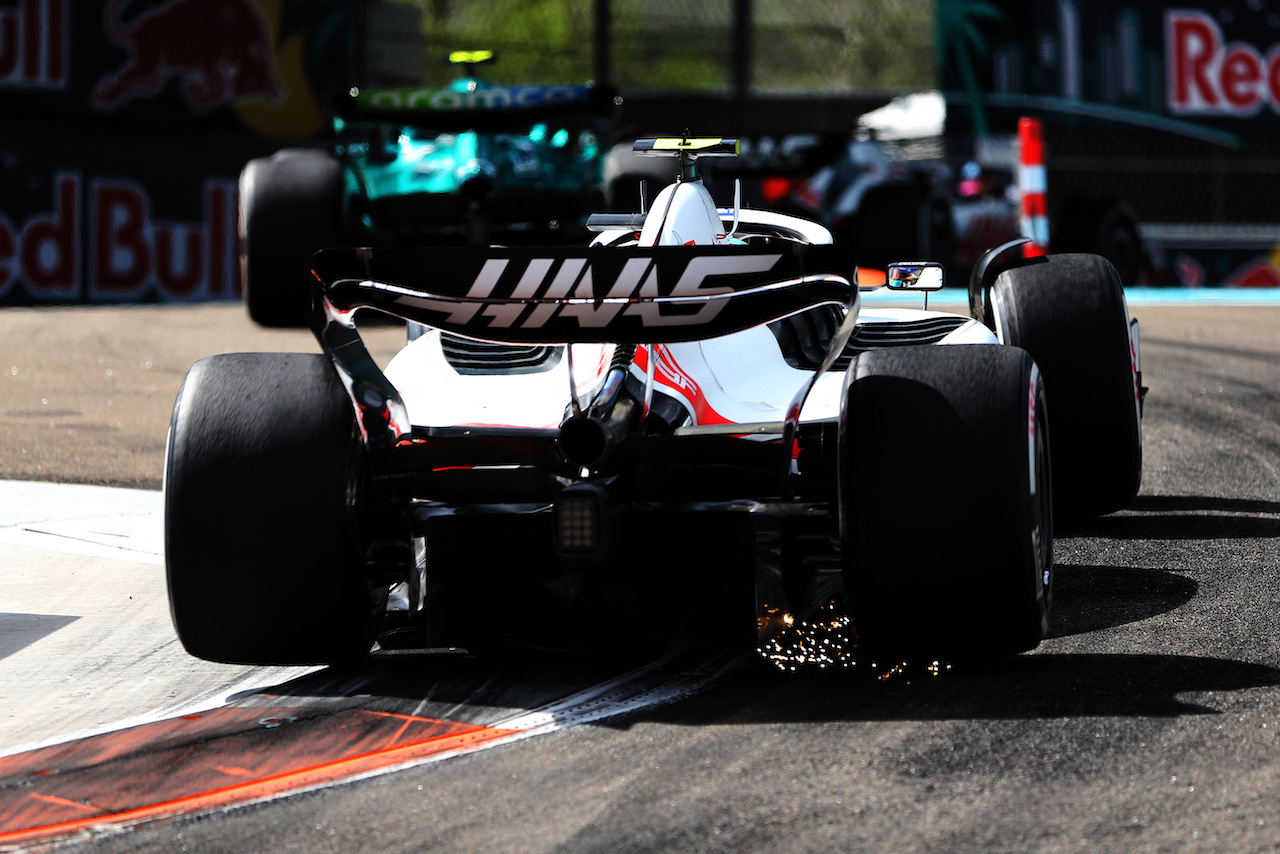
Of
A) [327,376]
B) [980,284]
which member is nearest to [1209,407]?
[980,284]

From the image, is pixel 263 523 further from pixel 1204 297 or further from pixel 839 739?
pixel 1204 297

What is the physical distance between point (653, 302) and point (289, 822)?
4.64 feet

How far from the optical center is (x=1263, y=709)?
402 cm

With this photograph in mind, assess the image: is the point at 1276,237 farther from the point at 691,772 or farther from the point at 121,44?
the point at 691,772

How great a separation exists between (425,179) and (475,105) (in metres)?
0.58

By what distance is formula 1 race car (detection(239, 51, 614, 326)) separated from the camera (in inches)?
425

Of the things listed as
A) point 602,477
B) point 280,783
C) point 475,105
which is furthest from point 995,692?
point 475,105

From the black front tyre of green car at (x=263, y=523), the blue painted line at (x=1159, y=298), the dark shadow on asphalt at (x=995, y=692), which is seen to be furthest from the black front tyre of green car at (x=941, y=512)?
the blue painted line at (x=1159, y=298)

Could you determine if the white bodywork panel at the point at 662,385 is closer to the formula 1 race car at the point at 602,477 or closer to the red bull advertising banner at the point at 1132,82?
the formula 1 race car at the point at 602,477

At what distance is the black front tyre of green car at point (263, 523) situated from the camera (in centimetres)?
418

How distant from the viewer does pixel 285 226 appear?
10.7 meters

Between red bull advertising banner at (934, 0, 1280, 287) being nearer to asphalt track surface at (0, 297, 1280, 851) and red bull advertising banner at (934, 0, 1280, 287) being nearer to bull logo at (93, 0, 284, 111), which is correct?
bull logo at (93, 0, 284, 111)

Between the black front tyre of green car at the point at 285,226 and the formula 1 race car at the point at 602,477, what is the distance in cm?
631

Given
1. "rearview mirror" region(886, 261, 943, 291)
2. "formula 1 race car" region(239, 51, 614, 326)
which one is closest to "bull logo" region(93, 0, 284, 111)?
"formula 1 race car" region(239, 51, 614, 326)
